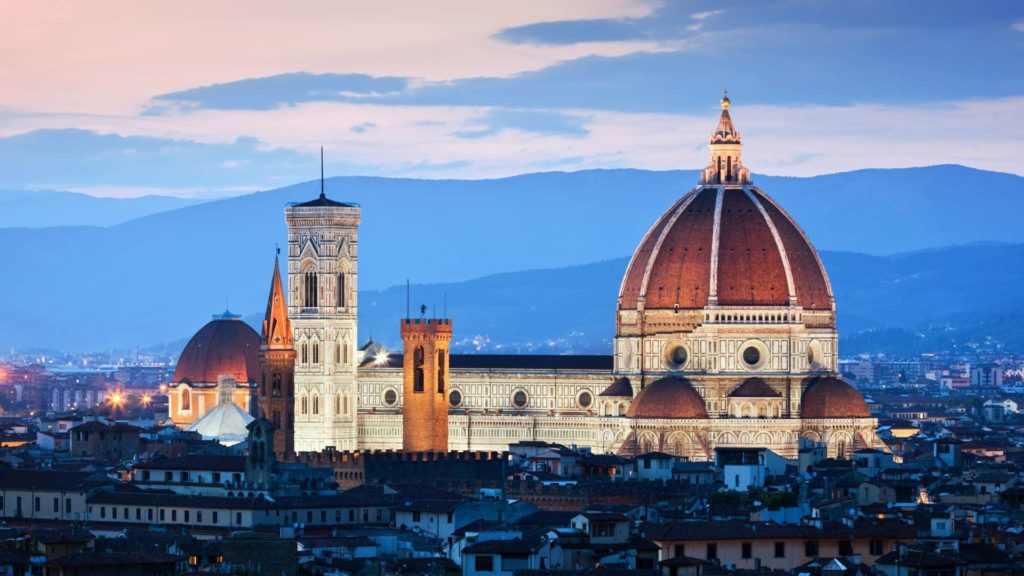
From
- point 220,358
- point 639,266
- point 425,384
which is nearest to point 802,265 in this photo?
point 639,266

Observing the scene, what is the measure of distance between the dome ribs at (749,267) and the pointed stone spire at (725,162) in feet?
19.6

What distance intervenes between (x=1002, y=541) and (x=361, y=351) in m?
75.4

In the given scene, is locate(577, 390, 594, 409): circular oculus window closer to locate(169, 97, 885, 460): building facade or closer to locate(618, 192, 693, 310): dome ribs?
Answer: locate(169, 97, 885, 460): building facade

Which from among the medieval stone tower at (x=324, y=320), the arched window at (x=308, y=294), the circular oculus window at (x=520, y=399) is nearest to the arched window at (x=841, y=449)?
the circular oculus window at (x=520, y=399)

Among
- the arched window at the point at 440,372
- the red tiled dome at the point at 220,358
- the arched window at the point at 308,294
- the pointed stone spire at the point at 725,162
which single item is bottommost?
the arched window at the point at 440,372

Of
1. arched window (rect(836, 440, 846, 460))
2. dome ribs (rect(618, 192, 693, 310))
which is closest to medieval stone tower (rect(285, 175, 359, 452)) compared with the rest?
dome ribs (rect(618, 192, 693, 310))

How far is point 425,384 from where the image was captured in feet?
472

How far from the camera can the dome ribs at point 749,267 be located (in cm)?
14512

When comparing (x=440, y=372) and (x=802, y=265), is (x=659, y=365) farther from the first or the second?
(x=440, y=372)

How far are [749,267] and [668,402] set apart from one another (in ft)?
26.4

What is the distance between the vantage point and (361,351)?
155 metres

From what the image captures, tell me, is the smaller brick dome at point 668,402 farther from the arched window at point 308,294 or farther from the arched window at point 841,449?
the arched window at point 308,294

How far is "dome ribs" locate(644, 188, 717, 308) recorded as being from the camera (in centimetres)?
14550

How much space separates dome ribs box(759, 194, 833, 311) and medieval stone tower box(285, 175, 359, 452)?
18763mm
